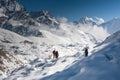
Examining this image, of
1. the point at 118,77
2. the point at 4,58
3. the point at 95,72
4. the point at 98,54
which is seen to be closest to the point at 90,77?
the point at 95,72

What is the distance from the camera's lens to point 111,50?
30328 mm

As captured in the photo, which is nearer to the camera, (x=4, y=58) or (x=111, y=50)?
(x=111, y=50)

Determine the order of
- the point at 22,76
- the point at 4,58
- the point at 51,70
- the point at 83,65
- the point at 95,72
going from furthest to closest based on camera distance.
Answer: the point at 4,58
the point at 22,76
the point at 51,70
the point at 83,65
the point at 95,72

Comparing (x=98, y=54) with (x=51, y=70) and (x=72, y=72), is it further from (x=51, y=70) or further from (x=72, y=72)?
(x=51, y=70)

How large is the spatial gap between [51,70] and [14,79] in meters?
6.78

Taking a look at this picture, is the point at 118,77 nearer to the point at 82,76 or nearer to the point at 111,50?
the point at 82,76

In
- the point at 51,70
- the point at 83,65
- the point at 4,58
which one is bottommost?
the point at 83,65

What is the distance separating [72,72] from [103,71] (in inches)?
179

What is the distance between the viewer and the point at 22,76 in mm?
45562

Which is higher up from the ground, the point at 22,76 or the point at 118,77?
the point at 22,76

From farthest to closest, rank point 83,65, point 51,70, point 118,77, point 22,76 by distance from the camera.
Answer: point 22,76, point 51,70, point 83,65, point 118,77

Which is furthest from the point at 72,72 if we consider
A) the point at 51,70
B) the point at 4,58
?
the point at 4,58

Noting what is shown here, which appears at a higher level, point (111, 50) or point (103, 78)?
point (111, 50)

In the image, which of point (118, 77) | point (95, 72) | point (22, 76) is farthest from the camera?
point (22, 76)
